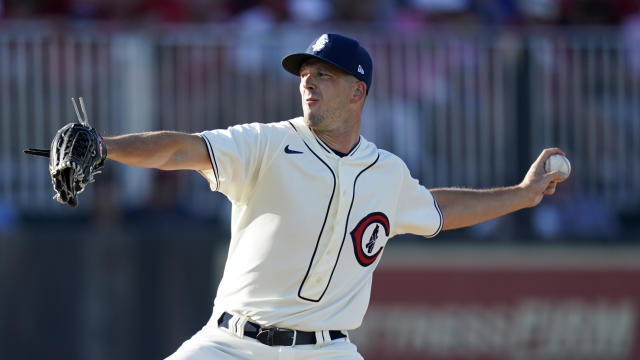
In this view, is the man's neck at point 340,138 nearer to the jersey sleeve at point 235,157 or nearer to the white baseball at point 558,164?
the jersey sleeve at point 235,157

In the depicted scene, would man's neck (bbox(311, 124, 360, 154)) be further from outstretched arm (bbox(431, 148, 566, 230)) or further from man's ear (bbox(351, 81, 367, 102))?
outstretched arm (bbox(431, 148, 566, 230))

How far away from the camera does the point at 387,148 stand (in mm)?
10203

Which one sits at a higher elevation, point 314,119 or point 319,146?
point 314,119

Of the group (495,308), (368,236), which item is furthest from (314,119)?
(495,308)

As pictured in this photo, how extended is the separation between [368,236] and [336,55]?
86cm

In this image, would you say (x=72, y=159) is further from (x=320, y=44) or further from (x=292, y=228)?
(x=320, y=44)

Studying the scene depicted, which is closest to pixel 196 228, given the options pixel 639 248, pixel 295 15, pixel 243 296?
pixel 295 15

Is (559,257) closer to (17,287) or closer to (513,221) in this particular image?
(513,221)

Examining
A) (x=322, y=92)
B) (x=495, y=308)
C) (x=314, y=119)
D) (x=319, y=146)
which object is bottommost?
(x=495, y=308)

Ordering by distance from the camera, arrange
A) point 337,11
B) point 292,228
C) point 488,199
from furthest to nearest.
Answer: point 337,11, point 488,199, point 292,228

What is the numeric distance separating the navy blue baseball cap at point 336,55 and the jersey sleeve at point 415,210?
22.6 inches

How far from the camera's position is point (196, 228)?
10094 millimetres

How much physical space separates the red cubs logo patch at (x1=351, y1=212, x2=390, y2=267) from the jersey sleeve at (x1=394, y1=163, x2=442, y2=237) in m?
0.21

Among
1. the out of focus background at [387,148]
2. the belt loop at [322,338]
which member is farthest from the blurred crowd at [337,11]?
the belt loop at [322,338]
